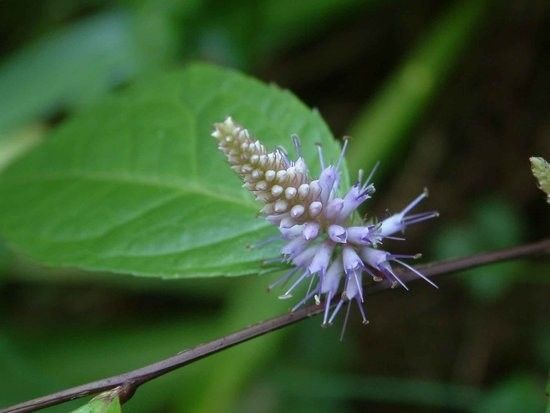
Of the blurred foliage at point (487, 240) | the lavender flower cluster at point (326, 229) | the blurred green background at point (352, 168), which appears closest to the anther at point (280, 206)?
the lavender flower cluster at point (326, 229)

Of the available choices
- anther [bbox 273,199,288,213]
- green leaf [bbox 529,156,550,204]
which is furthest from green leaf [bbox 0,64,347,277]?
green leaf [bbox 529,156,550,204]

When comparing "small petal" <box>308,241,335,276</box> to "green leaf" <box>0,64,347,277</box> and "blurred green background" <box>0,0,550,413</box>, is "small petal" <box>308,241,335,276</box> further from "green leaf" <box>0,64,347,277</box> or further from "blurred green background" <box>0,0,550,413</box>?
"blurred green background" <box>0,0,550,413</box>

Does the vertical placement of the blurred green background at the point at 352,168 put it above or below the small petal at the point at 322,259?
above

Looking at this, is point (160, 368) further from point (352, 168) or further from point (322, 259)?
point (352, 168)

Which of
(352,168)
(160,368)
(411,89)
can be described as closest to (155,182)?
(160,368)

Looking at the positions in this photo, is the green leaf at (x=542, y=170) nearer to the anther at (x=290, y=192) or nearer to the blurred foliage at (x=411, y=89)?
the anther at (x=290, y=192)

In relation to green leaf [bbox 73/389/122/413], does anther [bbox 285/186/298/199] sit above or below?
above

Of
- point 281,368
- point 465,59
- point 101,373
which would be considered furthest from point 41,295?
point 465,59
